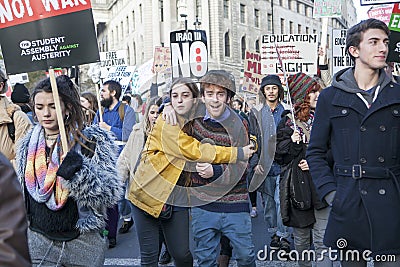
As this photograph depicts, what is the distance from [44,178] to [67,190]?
0.53ft

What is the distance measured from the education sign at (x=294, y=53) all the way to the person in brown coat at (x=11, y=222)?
767 centimetres

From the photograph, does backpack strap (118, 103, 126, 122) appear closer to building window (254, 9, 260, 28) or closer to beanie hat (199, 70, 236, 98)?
beanie hat (199, 70, 236, 98)

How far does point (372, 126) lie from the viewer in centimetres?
326

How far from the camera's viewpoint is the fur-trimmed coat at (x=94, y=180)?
10.8ft

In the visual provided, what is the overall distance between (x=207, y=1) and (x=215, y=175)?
47.2m

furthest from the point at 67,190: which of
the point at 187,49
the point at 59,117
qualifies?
the point at 187,49

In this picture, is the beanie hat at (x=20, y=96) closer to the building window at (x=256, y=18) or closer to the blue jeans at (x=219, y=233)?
the blue jeans at (x=219, y=233)

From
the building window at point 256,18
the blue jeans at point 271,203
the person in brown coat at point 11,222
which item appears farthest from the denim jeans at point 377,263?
the building window at point 256,18

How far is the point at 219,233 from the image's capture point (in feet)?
14.6

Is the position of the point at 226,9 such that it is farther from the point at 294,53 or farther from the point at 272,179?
the point at 272,179

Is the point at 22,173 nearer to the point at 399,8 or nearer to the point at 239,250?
the point at 239,250

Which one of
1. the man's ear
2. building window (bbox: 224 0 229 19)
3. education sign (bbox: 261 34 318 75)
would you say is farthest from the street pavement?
building window (bbox: 224 0 229 19)

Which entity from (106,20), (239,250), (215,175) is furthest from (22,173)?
(106,20)

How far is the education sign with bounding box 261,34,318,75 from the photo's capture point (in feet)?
29.6
